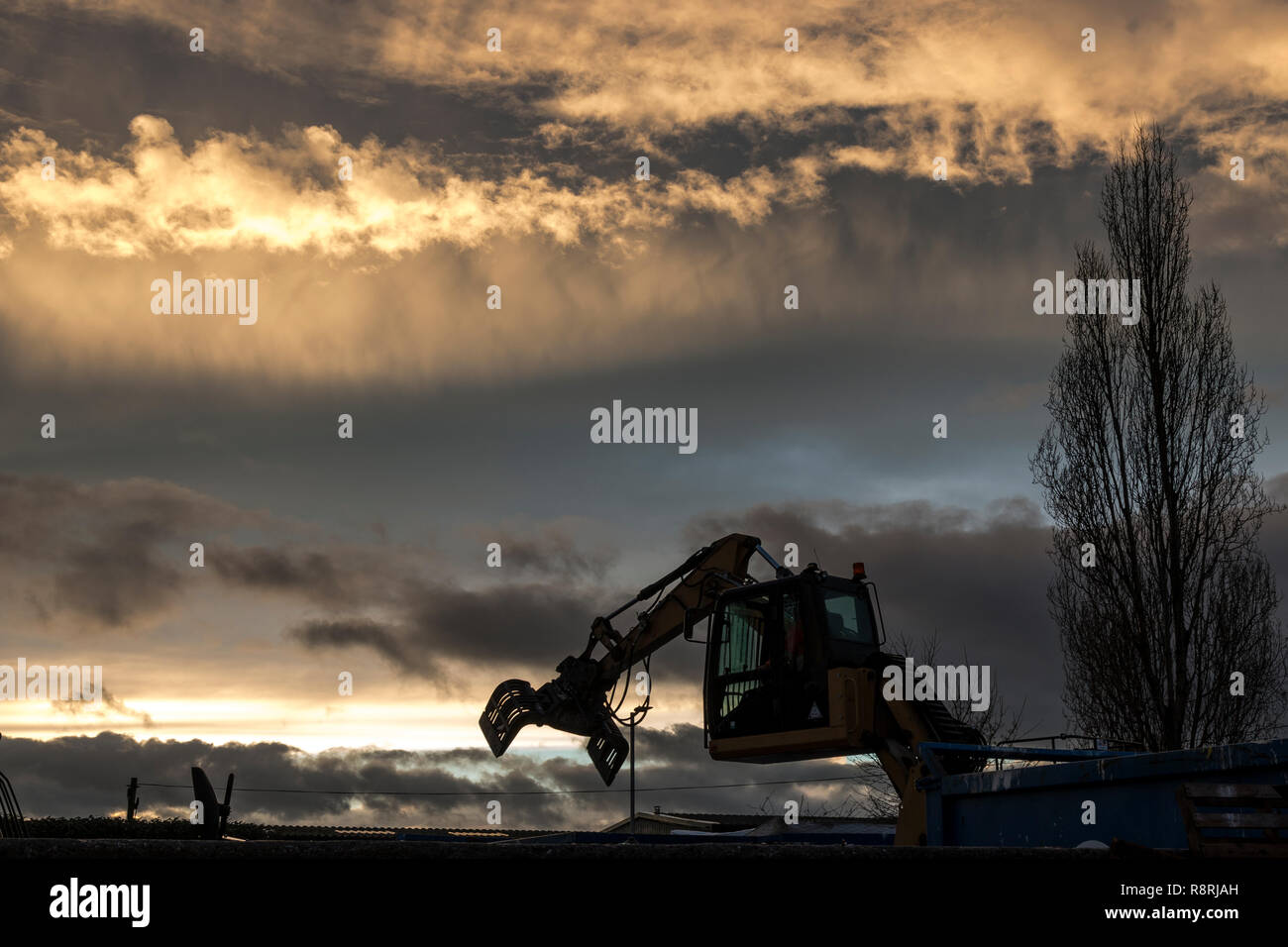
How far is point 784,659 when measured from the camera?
41.8 ft

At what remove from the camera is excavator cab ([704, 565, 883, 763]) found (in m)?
12.5

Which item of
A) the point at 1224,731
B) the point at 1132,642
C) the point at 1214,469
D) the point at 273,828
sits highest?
the point at 1214,469

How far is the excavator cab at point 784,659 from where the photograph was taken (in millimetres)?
12479

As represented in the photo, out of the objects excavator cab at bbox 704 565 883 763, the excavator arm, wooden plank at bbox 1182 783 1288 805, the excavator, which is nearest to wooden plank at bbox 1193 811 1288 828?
wooden plank at bbox 1182 783 1288 805

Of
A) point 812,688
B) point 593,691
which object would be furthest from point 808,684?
point 593,691
